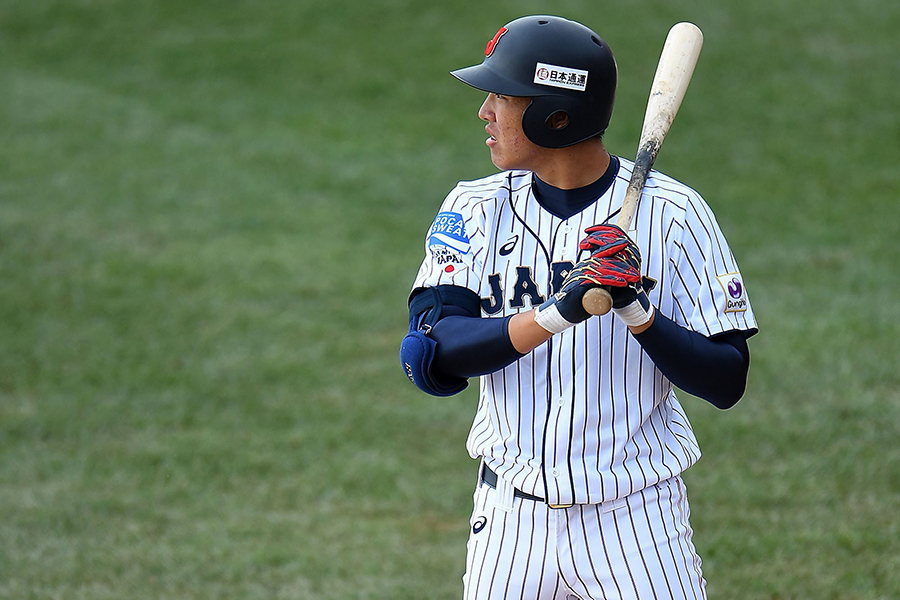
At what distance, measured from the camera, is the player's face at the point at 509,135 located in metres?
2.65

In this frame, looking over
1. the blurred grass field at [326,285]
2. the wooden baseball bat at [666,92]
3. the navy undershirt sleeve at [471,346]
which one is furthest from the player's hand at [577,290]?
the blurred grass field at [326,285]

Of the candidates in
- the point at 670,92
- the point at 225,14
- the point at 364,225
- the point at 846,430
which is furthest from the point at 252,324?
the point at 225,14

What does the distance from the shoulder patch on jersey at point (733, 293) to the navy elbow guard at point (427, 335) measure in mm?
619

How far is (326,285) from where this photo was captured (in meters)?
8.66

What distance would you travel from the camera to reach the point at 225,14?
15.5m

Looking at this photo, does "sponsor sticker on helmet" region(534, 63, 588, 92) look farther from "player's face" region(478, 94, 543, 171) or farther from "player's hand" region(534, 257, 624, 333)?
"player's hand" region(534, 257, 624, 333)

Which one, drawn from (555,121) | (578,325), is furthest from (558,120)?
(578,325)

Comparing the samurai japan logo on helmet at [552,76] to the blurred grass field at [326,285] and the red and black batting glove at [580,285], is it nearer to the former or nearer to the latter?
A: the red and black batting glove at [580,285]

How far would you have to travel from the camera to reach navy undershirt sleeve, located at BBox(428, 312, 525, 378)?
8.18ft

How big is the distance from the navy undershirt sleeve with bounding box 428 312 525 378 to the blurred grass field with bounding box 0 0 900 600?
242cm

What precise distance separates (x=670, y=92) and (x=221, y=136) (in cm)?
996

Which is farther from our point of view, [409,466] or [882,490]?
[409,466]

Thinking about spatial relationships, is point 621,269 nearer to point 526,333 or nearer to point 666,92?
point 526,333

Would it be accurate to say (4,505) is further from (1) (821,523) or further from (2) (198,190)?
(2) (198,190)
